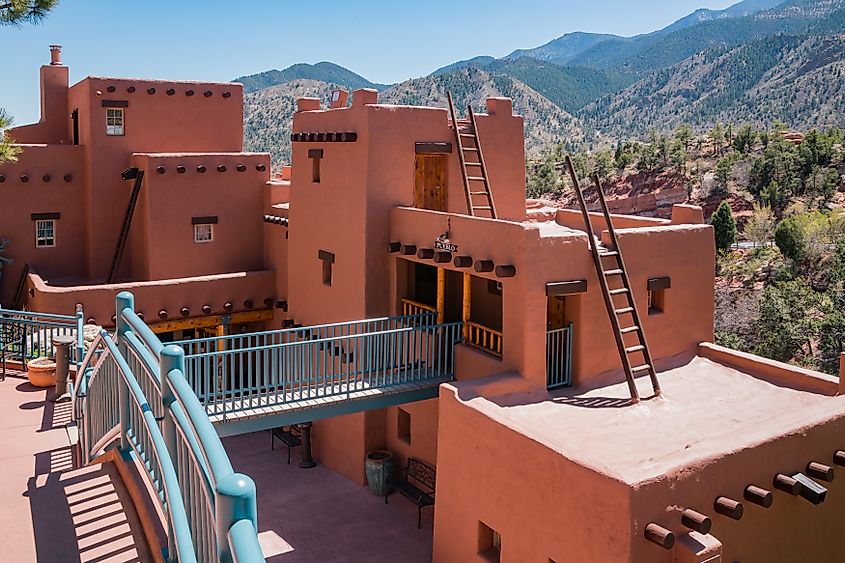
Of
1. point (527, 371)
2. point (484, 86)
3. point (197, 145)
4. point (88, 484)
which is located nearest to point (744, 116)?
point (484, 86)

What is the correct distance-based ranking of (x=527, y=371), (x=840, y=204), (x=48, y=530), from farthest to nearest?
(x=840, y=204), (x=527, y=371), (x=48, y=530)

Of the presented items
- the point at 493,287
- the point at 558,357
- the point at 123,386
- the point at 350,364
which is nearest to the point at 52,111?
the point at 350,364

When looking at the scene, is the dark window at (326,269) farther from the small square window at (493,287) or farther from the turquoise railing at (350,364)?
the small square window at (493,287)

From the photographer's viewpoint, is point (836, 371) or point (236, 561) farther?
point (836, 371)

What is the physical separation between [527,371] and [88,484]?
7.82m

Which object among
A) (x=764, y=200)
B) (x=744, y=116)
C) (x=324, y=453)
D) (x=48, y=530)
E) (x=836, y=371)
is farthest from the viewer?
(x=744, y=116)

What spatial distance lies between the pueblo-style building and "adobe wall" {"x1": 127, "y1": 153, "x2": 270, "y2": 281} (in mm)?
59

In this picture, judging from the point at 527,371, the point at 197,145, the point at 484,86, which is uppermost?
the point at 484,86

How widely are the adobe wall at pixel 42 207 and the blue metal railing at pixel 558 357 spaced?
15.9 meters

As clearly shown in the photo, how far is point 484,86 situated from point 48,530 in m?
125

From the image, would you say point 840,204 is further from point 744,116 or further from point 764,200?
point 744,116

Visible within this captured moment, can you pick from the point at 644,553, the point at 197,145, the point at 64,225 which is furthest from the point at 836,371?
the point at 64,225

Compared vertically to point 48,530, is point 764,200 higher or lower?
higher

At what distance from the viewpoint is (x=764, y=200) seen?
48312 mm
